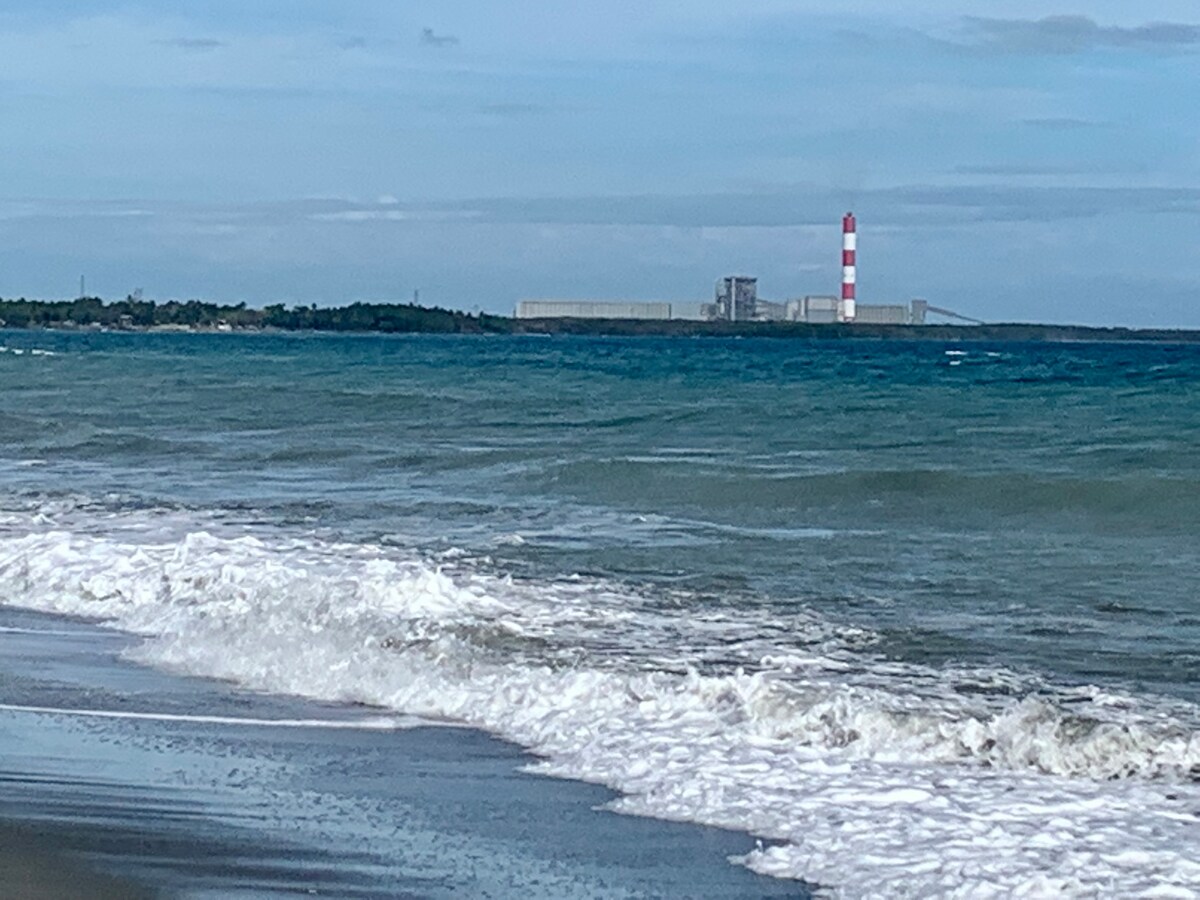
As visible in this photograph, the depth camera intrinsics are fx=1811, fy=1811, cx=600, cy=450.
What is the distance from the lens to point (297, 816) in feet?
20.1

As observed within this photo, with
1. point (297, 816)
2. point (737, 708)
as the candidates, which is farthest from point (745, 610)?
point (297, 816)

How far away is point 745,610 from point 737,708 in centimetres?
282

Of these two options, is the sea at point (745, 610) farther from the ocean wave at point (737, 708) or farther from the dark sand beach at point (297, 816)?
the dark sand beach at point (297, 816)

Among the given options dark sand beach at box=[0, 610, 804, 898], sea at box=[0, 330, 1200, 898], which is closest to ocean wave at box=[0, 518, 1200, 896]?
sea at box=[0, 330, 1200, 898]

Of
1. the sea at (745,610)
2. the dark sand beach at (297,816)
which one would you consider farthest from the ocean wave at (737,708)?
the dark sand beach at (297,816)

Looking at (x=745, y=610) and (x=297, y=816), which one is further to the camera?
(x=745, y=610)

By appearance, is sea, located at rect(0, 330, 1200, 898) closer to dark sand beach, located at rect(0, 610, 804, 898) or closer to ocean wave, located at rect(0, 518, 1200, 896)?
ocean wave, located at rect(0, 518, 1200, 896)

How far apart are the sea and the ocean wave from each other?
2 centimetres

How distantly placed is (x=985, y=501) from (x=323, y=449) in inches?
377

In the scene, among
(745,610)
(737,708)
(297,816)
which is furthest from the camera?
(745,610)

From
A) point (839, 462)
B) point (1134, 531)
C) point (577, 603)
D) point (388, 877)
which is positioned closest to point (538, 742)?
point (388, 877)

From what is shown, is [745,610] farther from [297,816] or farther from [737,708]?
[297,816]

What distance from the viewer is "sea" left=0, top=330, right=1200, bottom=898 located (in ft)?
21.0

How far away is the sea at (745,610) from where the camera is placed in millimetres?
6387
